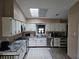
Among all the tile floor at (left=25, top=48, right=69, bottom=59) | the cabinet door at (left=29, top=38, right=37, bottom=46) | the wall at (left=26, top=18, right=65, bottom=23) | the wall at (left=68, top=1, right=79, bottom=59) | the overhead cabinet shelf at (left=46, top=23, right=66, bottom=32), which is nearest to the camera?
the wall at (left=68, top=1, right=79, bottom=59)

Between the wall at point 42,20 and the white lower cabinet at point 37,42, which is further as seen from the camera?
the wall at point 42,20

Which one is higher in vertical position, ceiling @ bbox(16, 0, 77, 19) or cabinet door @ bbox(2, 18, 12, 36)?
ceiling @ bbox(16, 0, 77, 19)

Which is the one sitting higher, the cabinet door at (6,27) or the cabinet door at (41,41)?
the cabinet door at (6,27)

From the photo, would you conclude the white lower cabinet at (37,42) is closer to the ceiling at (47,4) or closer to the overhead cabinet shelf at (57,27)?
the overhead cabinet shelf at (57,27)

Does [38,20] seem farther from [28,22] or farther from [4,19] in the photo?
[4,19]

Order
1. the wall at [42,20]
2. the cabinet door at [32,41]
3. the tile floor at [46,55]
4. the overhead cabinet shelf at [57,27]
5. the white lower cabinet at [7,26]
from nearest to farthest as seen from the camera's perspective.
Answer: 1. the white lower cabinet at [7,26]
2. the tile floor at [46,55]
3. the cabinet door at [32,41]
4. the overhead cabinet shelf at [57,27]
5. the wall at [42,20]

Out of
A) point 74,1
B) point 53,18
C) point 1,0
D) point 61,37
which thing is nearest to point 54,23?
point 53,18

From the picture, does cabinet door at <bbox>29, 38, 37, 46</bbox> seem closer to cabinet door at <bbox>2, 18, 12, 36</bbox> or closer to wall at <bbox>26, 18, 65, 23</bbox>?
wall at <bbox>26, 18, 65, 23</bbox>

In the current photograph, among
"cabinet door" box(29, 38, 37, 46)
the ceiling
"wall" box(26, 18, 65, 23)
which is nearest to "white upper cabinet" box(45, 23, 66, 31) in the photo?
"wall" box(26, 18, 65, 23)

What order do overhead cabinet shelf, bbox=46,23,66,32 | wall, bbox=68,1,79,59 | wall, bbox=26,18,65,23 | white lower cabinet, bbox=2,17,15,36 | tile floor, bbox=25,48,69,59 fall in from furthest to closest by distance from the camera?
wall, bbox=26,18,65,23 → overhead cabinet shelf, bbox=46,23,66,32 → tile floor, bbox=25,48,69,59 → wall, bbox=68,1,79,59 → white lower cabinet, bbox=2,17,15,36

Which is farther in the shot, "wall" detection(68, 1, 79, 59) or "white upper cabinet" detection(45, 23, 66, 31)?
"white upper cabinet" detection(45, 23, 66, 31)

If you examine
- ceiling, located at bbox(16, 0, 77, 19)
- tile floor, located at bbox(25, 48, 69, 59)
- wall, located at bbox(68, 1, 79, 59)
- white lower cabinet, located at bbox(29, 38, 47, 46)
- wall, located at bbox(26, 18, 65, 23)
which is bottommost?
tile floor, located at bbox(25, 48, 69, 59)

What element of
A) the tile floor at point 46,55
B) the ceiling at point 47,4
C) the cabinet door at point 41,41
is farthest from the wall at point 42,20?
the ceiling at point 47,4

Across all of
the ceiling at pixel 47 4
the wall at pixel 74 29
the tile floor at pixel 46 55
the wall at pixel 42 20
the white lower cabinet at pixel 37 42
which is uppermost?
the ceiling at pixel 47 4
